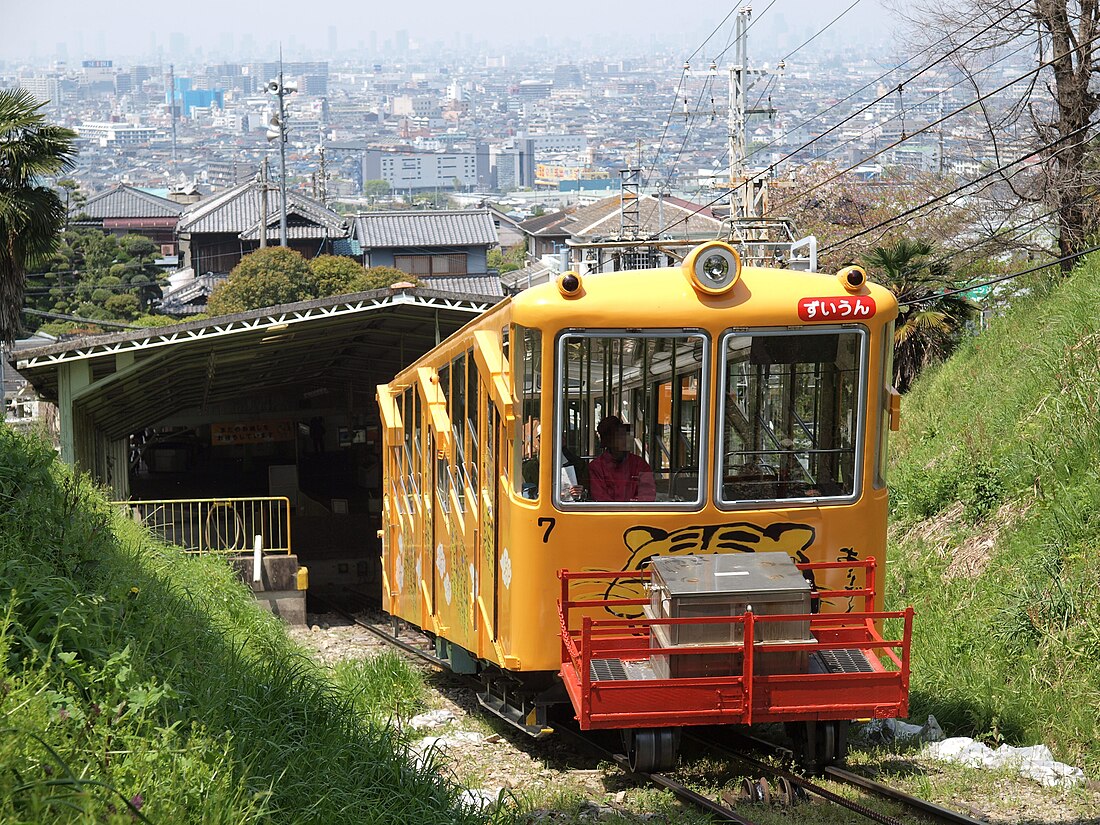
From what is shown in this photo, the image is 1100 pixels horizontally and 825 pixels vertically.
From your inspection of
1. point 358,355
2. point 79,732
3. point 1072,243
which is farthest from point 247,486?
point 79,732

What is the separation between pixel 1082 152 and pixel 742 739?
534 inches

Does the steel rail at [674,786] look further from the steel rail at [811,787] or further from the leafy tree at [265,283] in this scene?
the leafy tree at [265,283]

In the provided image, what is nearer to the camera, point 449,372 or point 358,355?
point 449,372

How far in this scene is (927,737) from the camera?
8.73 metres

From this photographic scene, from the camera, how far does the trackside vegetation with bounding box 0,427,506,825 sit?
4.99 m

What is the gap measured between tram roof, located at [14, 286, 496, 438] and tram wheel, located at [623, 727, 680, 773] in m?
10.8

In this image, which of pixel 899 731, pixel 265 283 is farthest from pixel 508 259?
pixel 899 731

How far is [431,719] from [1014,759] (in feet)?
14.4

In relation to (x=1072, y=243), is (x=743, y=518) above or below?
below

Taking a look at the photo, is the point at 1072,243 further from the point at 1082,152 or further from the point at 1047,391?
the point at 1047,391

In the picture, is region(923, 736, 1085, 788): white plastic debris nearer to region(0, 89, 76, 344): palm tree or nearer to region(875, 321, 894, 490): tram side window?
region(875, 321, 894, 490): tram side window

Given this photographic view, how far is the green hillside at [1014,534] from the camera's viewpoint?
9.05 metres

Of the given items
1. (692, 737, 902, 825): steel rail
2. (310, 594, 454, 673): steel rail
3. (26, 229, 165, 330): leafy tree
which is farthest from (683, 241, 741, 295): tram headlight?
(26, 229, 165, 330): leafy tree

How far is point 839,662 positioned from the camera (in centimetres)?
775
